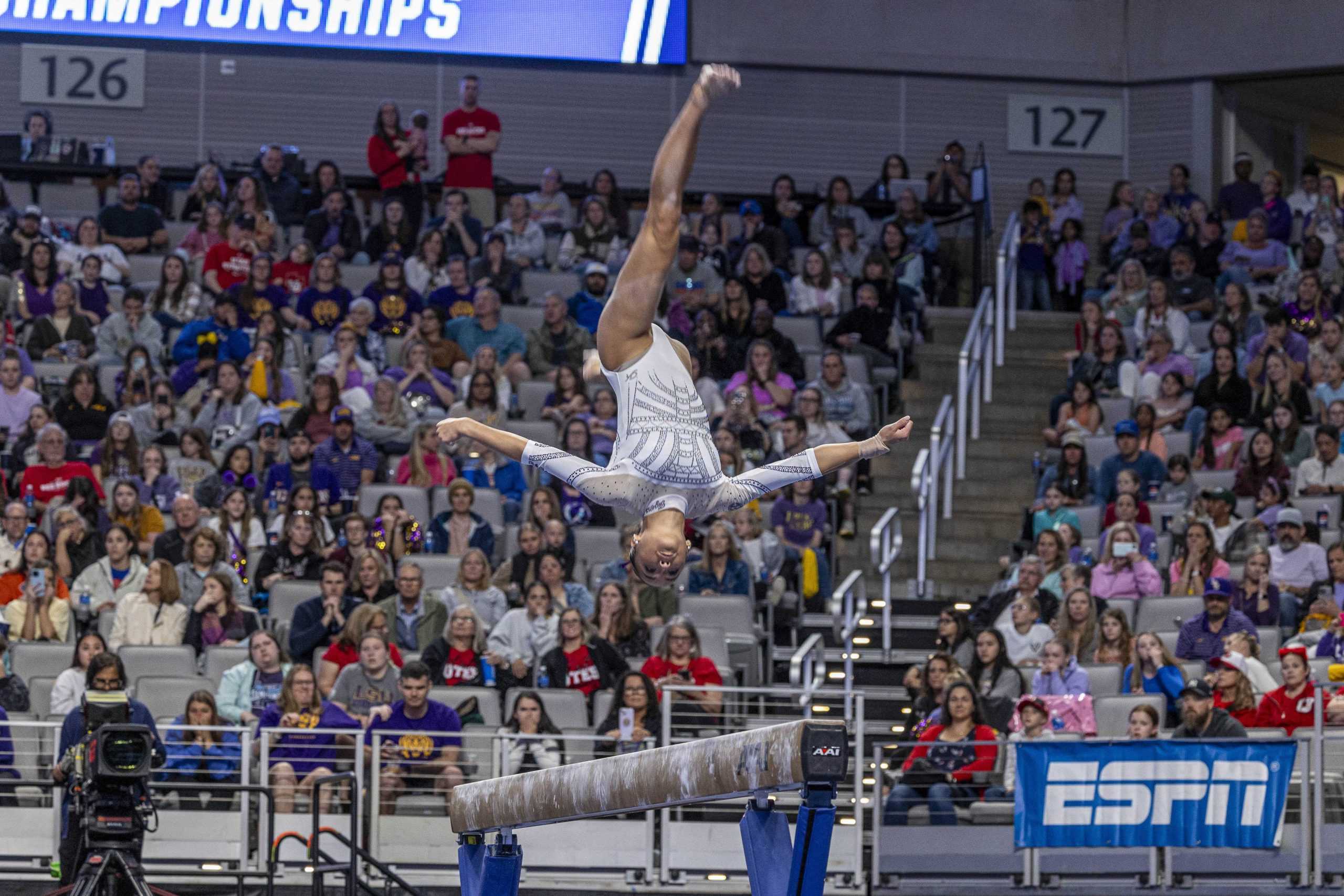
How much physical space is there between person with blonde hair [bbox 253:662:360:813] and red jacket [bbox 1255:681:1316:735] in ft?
15.9

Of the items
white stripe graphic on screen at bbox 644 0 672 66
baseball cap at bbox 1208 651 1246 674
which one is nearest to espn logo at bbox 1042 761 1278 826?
baseball cap at bbox 1208 651 1246 674

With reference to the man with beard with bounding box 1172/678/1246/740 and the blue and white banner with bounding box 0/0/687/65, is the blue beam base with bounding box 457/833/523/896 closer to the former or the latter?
the man with beard with bounding box 1172/678/1246/740

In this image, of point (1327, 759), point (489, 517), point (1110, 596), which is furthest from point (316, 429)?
point (1327, 759)

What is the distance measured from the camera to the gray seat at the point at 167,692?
10289 millimetres

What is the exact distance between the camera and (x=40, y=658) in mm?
10633

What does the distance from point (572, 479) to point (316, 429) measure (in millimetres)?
6781

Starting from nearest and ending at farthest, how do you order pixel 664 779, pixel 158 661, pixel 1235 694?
pixel 664 779
pixel 1235 694
pixel 158 661

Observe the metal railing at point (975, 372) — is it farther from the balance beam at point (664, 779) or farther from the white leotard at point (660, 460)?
the balance beam at point (664, 779)

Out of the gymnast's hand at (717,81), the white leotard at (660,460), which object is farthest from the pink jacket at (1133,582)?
the gymnast's hand at (717,81)

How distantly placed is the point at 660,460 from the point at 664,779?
1.08m

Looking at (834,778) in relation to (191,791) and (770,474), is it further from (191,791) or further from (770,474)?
(191,791)

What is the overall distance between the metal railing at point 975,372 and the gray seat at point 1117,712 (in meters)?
3.75

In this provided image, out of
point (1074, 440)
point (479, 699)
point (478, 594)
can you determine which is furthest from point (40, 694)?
point (1074, 440)

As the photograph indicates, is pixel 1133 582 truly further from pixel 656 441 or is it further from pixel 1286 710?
pixel 656 441
